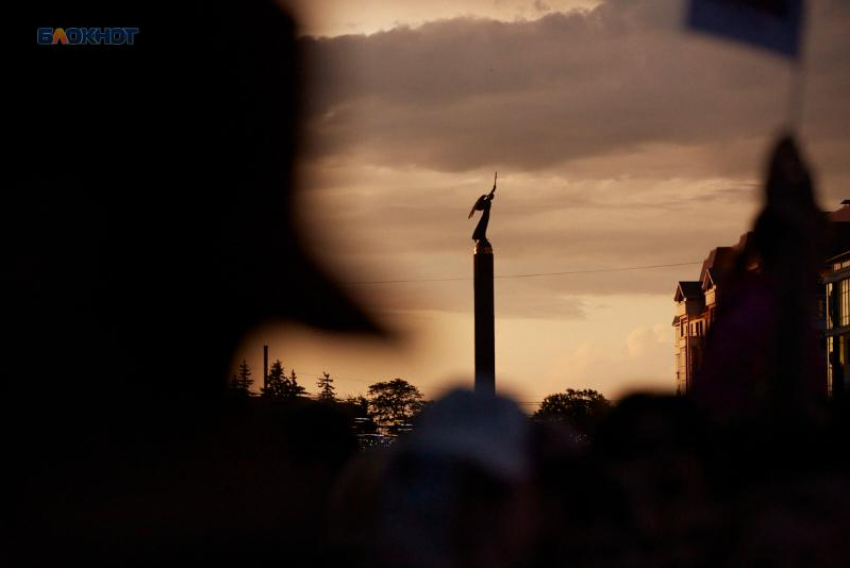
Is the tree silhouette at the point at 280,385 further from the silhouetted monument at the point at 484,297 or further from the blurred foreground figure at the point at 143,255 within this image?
the silhouetted monument at the point at 484,297

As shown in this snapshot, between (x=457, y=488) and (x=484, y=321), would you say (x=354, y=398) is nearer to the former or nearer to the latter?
(x=484, y=321)

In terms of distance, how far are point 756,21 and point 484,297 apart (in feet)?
51.9

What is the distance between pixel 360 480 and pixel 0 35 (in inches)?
Answer: 519

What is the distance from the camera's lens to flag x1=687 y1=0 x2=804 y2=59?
9.07 feet

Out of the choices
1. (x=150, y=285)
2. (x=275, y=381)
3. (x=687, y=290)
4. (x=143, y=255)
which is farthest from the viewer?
(x=687, y=290)

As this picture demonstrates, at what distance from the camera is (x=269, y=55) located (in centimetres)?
1472

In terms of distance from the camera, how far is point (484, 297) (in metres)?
18.6

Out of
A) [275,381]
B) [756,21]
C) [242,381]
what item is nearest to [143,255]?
[242,381]

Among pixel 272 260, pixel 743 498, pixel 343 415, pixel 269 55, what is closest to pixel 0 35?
pixel 269 55

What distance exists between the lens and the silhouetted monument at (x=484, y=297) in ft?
59.4

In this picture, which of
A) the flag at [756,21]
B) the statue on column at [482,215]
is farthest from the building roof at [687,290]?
the flag at [756,21]

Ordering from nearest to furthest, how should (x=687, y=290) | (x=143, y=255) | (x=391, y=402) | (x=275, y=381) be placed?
(x=391, y=402) < (x=143, y=255) < (x=275, y=381) < (x=687, y=290)

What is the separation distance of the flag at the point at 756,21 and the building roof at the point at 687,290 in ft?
252

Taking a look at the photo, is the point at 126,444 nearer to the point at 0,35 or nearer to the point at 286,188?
the point at 286,188
